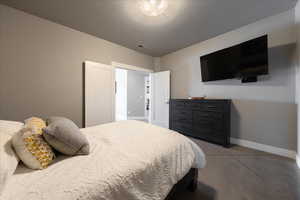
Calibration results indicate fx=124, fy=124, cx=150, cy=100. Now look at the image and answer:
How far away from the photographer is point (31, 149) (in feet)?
2.58

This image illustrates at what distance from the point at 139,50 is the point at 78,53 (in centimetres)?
173

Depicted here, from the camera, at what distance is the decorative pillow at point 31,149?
0.76 meters

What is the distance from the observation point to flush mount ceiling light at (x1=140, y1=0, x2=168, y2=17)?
1944 millimetres

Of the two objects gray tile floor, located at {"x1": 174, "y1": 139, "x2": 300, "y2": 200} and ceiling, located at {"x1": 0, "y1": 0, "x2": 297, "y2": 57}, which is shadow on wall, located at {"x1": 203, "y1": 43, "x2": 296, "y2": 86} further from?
gray tile floor, located at {"x1": 174, "y1": 139, "x2": 300, "y2": 200}

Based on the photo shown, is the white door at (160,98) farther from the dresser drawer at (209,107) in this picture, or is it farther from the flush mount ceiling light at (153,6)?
the flush mount ceiling light at (153,6)

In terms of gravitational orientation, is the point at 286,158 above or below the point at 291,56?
below

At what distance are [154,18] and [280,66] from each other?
2.44 meters

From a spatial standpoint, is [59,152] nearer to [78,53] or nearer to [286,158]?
[78,53]

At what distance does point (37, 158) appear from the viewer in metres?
0.78

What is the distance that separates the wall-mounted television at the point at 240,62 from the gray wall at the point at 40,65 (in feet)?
9.06

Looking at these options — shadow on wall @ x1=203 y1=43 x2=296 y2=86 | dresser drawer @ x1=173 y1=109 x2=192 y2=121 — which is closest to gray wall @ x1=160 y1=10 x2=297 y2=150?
shadow on wall @ x1=203 y1=43 x2=296 y2=86

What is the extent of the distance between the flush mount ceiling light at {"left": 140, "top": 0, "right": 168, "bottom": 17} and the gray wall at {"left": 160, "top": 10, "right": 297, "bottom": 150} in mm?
1722

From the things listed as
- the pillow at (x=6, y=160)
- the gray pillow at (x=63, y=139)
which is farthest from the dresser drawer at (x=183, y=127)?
the pillow at (x=6, y=160)

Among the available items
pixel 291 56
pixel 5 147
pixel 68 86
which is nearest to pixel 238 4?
pixel 291 56
